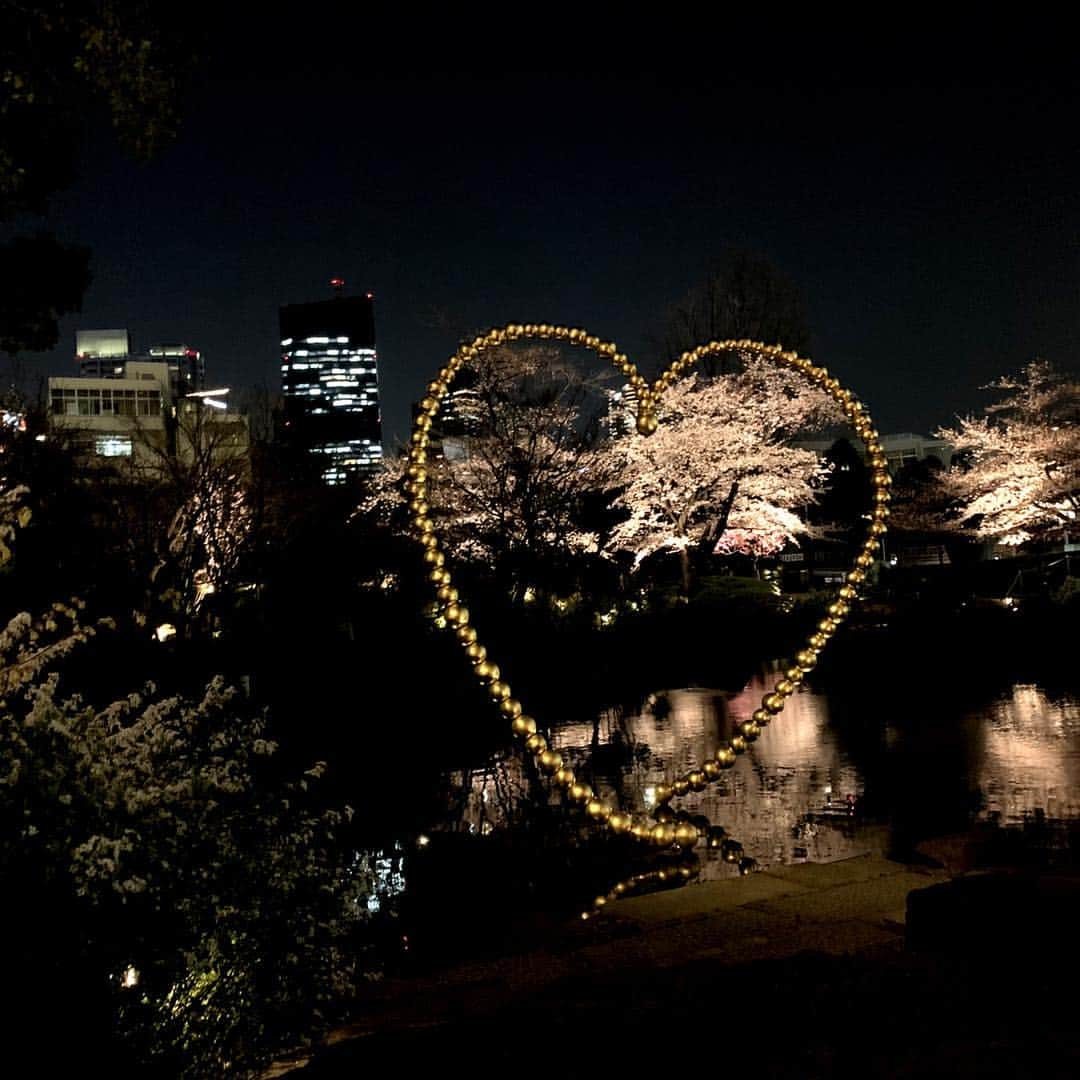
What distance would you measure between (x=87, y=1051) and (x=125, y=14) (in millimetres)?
6078

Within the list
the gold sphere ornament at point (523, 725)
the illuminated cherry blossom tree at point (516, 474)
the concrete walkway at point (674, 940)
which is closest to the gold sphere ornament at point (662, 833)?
the concrete walkway at point (674, 940)

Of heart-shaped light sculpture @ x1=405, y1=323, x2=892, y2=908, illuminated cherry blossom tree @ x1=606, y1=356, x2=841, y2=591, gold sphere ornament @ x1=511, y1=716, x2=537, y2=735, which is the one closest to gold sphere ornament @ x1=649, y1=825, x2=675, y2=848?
heart-shaped light sculpture @ x1=405, y1=323, x2=892, y2=908

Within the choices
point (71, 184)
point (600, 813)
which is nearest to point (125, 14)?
point (71, 184)

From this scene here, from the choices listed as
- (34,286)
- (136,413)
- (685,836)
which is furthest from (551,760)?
(136,413)

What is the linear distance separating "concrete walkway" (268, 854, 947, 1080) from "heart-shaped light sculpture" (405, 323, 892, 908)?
45.7 inches

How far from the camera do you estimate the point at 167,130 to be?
709cm

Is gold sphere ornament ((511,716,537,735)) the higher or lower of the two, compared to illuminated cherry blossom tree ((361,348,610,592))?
lower

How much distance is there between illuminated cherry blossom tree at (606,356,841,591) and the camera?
36562mm

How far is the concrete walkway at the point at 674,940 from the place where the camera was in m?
5.71

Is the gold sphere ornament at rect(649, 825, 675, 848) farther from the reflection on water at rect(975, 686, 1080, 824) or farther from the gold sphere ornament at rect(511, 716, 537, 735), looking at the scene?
the reflection on water at rect(975, 686, 1080, 824)

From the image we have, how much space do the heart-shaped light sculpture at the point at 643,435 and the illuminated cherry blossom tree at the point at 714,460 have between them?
85.5 feet

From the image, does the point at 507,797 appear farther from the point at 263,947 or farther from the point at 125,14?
the point at 125,14

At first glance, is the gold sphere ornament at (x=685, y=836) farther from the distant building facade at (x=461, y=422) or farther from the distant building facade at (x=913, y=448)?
the distant building facade at (x=913, y=448)

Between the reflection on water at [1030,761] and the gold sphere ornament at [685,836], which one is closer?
the gold sphere ornament at [685,836]
